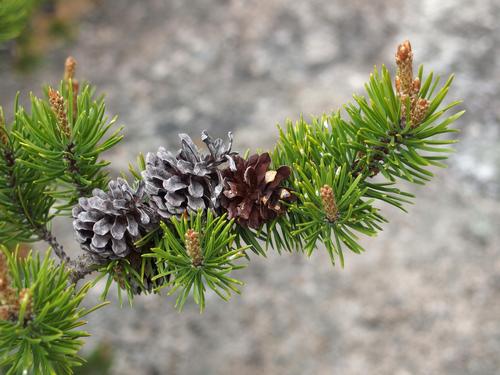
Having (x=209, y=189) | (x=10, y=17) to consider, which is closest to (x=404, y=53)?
(x=209, y=189)

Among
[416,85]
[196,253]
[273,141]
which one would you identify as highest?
[273,141]

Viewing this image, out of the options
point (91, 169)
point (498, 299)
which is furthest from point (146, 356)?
point (91, 169)

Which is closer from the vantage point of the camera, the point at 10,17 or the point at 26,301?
the point at 26,301

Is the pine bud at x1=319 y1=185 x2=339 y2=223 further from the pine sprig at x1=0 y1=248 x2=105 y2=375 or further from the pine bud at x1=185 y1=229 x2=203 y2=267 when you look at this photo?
the pine sprig at x1=0 y1=248 x2=105 y2=375

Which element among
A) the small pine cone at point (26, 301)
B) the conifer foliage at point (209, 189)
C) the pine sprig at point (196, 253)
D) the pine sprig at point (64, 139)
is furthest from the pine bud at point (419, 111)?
the small pine cone at point (26, 301)

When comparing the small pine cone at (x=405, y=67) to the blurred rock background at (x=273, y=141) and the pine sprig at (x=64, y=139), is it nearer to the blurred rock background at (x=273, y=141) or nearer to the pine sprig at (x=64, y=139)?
the pine sprig at (x=64, y=139)

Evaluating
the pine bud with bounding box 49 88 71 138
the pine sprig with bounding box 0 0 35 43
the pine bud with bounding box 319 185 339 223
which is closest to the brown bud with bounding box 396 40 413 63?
the pine bud with bounding box 319 185 339 223

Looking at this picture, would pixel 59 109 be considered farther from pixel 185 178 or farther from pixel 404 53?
pixel 404 53
